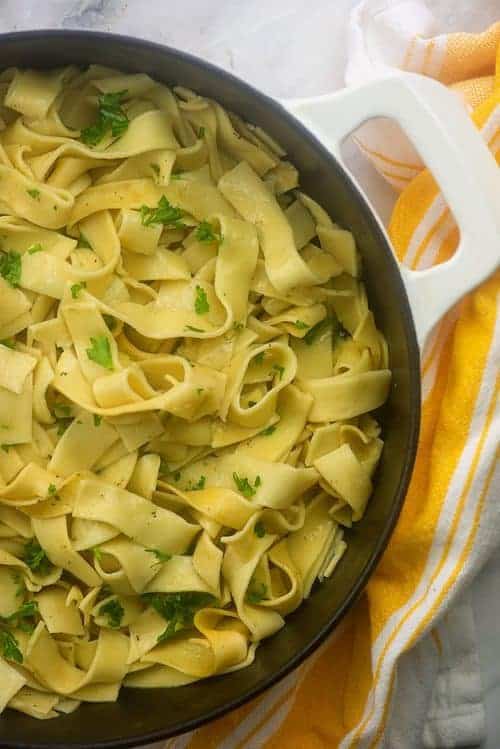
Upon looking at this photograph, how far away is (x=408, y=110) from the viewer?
1.36m

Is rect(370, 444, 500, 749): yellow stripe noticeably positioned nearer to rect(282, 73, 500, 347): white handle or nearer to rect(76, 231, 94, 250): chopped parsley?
rect(282, 73, 500, 347): white handle

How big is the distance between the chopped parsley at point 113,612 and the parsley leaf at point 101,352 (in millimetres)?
379

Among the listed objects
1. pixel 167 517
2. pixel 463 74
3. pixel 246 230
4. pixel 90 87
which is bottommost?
pixel 167 517

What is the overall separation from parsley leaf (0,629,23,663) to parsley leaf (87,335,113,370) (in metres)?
0.46

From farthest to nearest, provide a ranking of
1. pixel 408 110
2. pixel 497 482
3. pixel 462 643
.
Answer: pixel 462 643 → pixel 497 482 → pixel 408 110

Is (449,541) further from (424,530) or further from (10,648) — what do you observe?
(10,648)

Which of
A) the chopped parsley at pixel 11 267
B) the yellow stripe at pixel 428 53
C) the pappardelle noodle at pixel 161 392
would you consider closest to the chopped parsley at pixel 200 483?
the pappardelle noodle at pixel 161 392

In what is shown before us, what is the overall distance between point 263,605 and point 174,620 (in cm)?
15

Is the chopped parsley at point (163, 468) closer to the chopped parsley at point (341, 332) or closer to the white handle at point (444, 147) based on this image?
the chopped parsley at point (341, 332)

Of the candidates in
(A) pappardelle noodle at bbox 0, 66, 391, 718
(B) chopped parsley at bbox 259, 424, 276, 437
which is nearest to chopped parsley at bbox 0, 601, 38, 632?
(A) pappardelle noodle at bbox 0, 66, 391, 718

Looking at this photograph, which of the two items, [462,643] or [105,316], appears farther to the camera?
[462,643]

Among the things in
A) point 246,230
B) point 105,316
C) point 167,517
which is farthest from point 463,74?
point 167,517

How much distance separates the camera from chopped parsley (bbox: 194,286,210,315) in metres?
1.55

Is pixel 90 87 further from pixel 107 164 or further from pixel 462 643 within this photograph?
pixel 462 643
